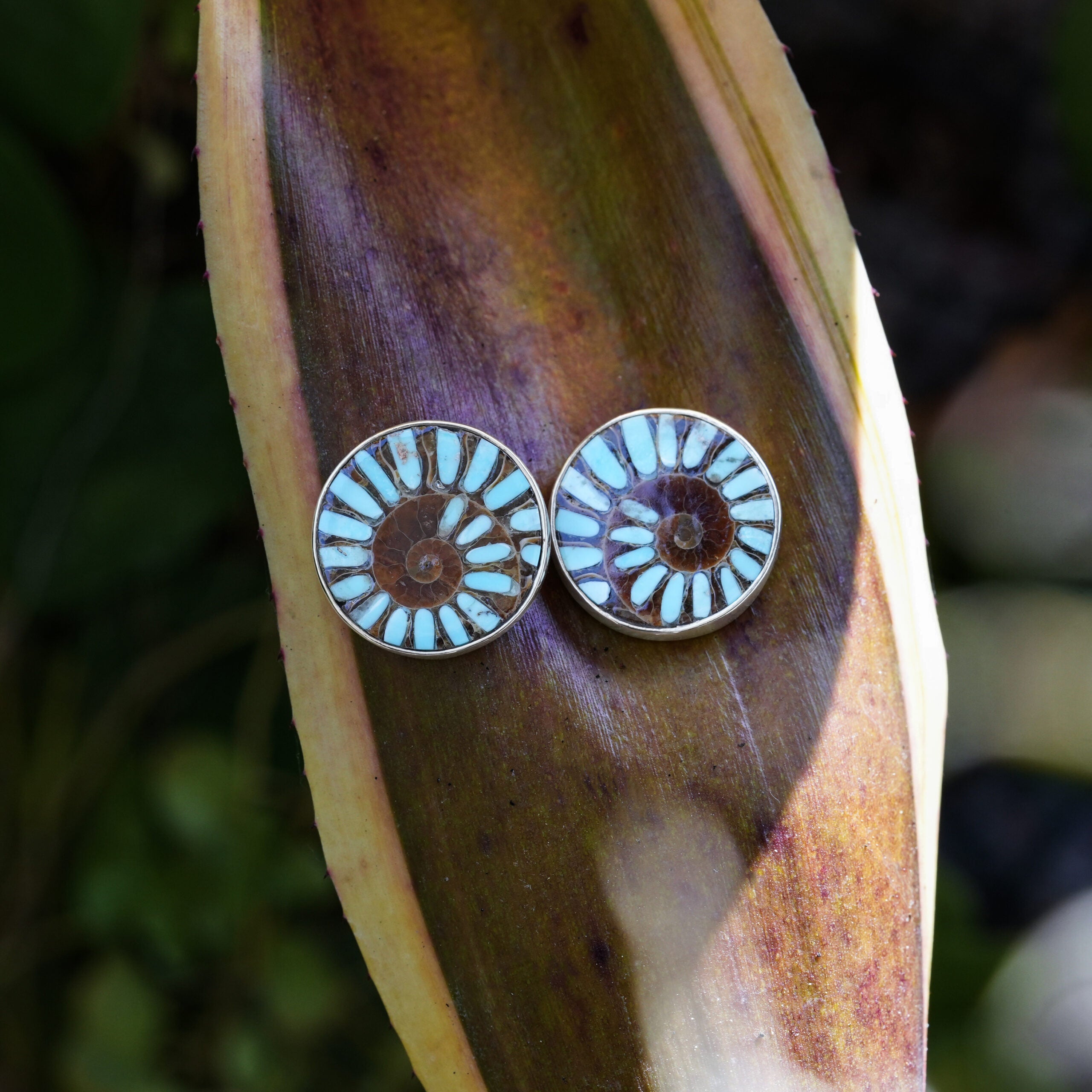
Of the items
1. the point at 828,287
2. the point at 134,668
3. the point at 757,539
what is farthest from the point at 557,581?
the point at 134,668

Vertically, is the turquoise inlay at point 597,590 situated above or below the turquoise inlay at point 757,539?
below

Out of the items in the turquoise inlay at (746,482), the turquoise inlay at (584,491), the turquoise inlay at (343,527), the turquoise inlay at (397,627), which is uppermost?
the turquoise inlay at (746,482)

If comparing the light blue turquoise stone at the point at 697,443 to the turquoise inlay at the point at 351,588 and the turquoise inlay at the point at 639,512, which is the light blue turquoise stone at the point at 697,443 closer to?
the turquoise inlay at the point at 639,512

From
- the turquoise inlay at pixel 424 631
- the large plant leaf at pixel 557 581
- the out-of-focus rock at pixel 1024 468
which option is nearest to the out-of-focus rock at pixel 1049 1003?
the out-of-focus rock at pixel 1024 468

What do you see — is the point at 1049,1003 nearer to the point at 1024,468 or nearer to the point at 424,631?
the point at 1024,468

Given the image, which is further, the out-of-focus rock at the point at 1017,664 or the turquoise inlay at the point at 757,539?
the out-of-focus rock at the point at 1017,664

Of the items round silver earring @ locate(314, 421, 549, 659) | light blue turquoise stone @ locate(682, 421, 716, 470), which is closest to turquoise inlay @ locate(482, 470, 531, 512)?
round silver earring @ locate(314, 421, 549, 659)
